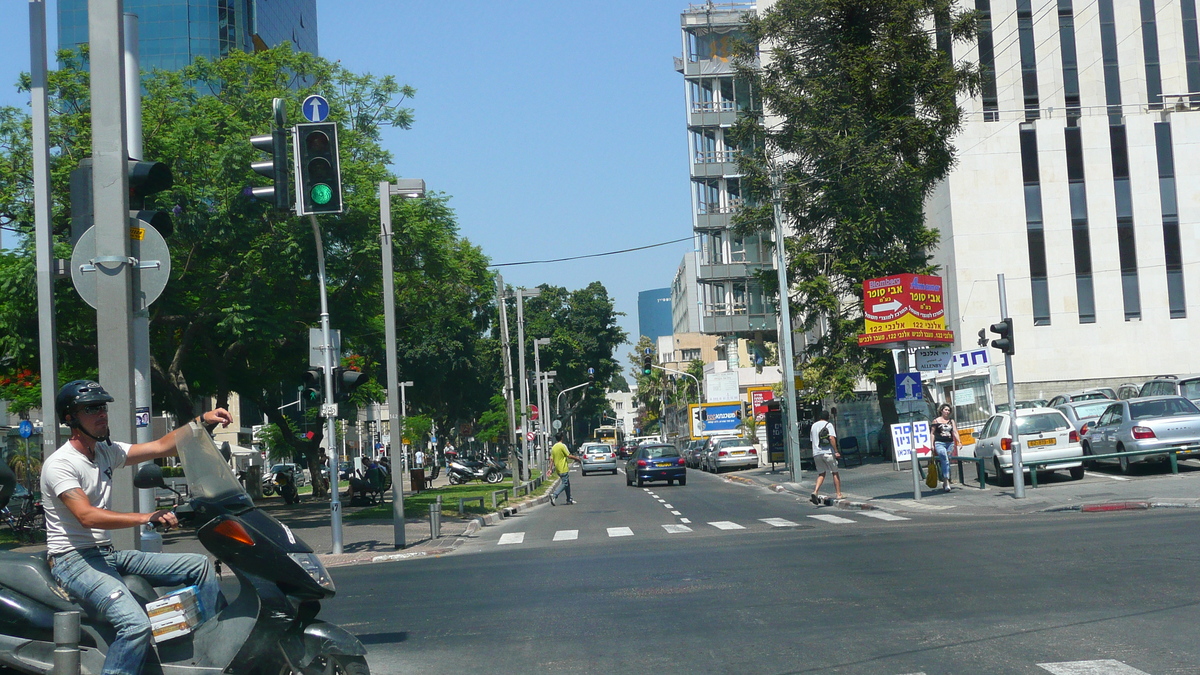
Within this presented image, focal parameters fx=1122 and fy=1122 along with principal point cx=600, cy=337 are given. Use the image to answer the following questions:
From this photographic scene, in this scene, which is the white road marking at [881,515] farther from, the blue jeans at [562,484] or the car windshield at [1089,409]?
the car windshield at [1089,409]

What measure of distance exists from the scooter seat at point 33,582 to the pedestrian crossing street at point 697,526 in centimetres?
1277

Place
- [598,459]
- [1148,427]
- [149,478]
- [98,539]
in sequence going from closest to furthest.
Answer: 1. [149,478]
2. [98,539]
3. [1148,427]
4. [598,459]

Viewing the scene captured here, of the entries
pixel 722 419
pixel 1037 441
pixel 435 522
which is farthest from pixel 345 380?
pixel 722 419

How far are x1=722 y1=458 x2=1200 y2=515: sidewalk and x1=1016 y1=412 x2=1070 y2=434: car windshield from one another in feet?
3.89

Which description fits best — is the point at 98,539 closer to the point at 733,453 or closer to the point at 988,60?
the point at 733,453

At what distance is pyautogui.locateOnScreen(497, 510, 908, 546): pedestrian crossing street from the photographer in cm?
1902

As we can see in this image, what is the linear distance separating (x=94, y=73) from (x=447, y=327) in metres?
54.0

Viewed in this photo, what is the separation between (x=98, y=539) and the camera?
5.92 meters

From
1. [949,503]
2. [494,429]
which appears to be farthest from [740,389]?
[949,503]

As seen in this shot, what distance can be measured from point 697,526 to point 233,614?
15168mm

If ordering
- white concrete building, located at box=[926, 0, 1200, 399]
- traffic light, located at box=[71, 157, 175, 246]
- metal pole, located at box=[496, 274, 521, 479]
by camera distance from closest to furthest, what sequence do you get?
traffic light, located at box=[71, 157, 175, 246] < metal pole, located at box=[496, 274, 521, 479] < white concrete building, located at box=[926, 0, 1200, 399]

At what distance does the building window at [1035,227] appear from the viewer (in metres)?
49.1

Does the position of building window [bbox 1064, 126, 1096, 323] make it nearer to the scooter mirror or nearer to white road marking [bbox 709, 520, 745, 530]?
white road marking [bbox 709, 520, 745, 530]

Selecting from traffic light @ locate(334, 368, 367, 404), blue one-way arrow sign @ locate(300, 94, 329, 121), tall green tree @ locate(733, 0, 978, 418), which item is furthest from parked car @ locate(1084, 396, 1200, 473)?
blue one-way arrow sign @ locate(300, 94, 329, 121)
